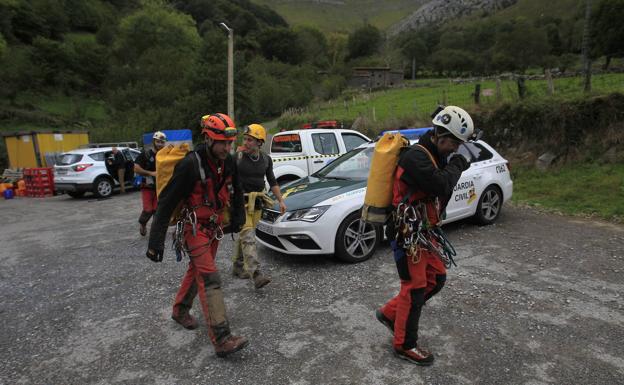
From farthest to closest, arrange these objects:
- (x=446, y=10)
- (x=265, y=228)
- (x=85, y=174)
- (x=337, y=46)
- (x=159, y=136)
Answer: (x=446, y=10), (x=337, y=46), (x=85, y=174), (x=159, y=136), (x=265, y=228)

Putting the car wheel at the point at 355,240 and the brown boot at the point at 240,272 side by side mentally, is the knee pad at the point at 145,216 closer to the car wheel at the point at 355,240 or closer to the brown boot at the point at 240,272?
the brown boot at the point at 240,272

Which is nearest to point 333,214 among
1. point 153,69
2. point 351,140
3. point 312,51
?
point 351,140

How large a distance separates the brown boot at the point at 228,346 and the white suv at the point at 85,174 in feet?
37.5

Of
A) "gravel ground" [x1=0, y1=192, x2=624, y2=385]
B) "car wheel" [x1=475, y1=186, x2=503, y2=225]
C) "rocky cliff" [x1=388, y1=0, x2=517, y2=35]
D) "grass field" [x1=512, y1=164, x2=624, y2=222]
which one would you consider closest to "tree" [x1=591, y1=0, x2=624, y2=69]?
"grass field" [x1=512, y1=164, x2=624, y2=222]

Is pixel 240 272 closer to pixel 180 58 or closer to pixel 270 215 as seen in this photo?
pixel 270 215

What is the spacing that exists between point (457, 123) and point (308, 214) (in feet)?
8.31

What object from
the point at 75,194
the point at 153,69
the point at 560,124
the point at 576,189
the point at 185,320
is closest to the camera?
the point at 185,320

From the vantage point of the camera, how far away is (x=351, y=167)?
6.18 m

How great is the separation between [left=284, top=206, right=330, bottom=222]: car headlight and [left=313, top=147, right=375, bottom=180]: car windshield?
1109mm

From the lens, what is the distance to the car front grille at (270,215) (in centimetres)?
513

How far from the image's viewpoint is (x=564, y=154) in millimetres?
10336

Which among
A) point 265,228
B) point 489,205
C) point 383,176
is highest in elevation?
point 383,176

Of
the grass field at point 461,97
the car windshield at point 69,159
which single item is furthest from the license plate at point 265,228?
the car windshield at point 69,159

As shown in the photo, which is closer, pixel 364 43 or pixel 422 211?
pixel 422 211
